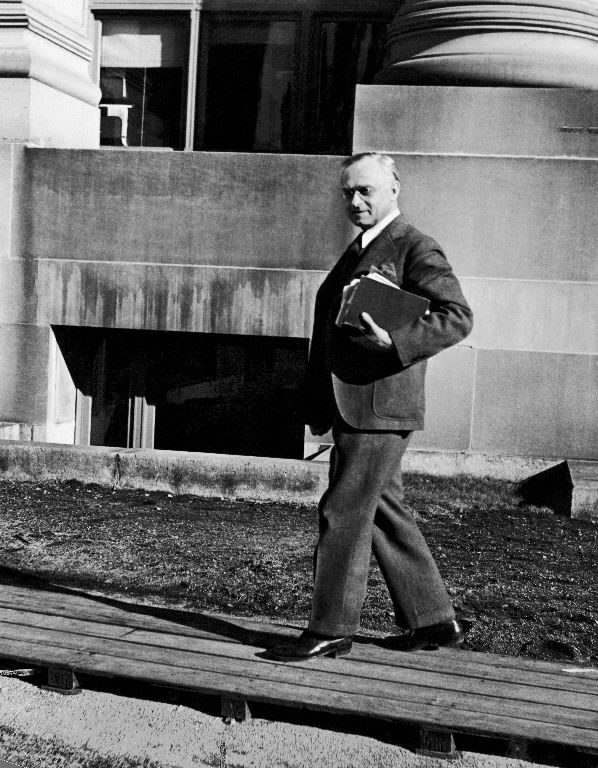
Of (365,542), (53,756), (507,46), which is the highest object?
(507,46)

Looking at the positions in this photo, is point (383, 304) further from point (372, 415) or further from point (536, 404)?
point (536, 404)

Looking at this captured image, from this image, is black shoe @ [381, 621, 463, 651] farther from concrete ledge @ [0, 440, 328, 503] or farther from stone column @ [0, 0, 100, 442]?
stone column @ [0, 0, 100, 442]

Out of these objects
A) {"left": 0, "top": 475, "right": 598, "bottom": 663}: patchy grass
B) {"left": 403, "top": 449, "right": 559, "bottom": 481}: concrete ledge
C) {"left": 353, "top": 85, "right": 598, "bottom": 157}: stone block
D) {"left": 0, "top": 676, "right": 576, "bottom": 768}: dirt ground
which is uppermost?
{"left": 353, "top": 85, "right": 598, "bottom": 157}: stone block

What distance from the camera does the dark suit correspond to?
3.93 m

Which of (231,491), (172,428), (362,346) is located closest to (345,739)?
(362,346)

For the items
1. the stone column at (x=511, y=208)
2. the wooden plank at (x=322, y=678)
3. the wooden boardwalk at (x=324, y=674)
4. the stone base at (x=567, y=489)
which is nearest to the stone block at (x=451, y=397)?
the stone column at (x=511, y=208)

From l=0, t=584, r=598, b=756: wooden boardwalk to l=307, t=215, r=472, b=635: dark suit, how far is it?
0.71ft

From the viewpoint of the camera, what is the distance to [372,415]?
3.94 metres

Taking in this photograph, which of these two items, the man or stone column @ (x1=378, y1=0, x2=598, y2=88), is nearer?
the man

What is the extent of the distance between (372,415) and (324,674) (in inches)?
36.5

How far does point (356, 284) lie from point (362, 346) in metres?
0.23

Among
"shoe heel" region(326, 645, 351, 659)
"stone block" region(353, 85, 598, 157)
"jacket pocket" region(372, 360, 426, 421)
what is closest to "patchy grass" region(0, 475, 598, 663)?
"shoe heel" region(326, 645, 351, 659)

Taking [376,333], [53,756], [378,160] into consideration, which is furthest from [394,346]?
[53,756]

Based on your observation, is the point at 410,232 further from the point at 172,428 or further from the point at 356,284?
the point at 172,428
